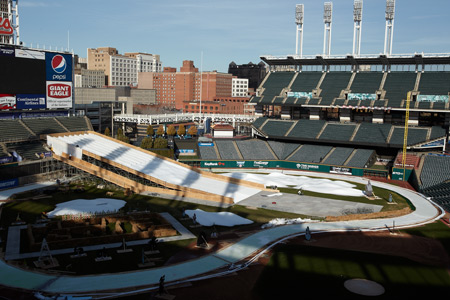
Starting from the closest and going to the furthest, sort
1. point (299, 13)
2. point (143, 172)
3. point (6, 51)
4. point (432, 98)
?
point (143, 172)
point (6, 51)
point (432, 98)
point (299, 13)

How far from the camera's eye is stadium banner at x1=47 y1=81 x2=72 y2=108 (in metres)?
70.6

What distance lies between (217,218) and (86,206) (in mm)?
14368

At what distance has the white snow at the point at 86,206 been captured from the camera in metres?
43.8

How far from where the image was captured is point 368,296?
27391 millimetres

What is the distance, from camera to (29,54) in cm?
6644

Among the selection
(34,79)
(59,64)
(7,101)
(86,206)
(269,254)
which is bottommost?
(269,254)

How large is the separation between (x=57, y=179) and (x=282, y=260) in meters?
38.6

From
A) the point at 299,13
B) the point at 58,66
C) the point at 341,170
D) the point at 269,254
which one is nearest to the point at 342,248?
the point at 269,254

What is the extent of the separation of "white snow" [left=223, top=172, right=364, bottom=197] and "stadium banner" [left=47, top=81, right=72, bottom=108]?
103 feet

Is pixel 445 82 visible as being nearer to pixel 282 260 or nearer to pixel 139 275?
pixel 282 260

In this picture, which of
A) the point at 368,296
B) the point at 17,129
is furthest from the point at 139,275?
the point at 17,129

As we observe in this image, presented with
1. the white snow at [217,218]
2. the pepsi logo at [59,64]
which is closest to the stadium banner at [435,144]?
the white snow at [217,218]

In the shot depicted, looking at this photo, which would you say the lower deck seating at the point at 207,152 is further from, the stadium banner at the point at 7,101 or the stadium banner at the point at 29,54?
the stadium banner at the point at 7,101

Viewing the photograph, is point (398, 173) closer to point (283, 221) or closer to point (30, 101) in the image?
point (283, 221)
